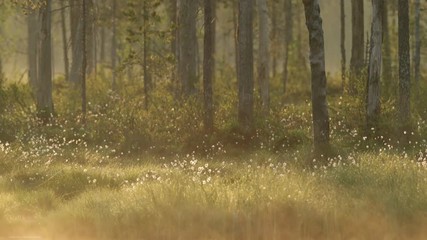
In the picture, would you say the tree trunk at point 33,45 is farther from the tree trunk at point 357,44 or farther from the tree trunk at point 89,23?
the tree trunk at point 357,44

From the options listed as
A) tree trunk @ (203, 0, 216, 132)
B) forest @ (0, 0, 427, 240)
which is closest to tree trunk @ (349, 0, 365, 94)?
forest @ (0, 0, 427, 240)

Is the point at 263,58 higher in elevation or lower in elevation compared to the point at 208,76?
higher

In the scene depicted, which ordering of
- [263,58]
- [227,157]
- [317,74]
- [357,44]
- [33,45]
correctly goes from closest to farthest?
[317,74] < [227,157] < [263,58] < [357,44] < [33,45]

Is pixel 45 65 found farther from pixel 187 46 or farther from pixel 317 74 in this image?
pixel 317 74

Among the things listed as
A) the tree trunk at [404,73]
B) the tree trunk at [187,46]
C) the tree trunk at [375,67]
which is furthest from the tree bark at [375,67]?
the tree trunk at [187,46]

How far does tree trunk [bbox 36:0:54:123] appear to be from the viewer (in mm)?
21328

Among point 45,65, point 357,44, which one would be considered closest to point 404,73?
point 357,44

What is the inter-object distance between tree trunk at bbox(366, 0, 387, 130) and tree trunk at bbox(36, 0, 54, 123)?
11.8 metres

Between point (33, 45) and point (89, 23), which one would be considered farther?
point (33, 45)

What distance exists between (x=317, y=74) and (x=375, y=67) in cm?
369

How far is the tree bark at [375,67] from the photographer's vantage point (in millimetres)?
14906

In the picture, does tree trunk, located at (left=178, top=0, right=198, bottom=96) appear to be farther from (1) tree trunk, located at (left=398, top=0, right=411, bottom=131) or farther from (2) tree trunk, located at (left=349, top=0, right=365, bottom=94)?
(1) tree trunk, located at (left=398, top=0, right=411, bottom=131)

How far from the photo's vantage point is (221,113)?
58.2ft

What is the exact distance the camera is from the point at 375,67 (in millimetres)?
14984
